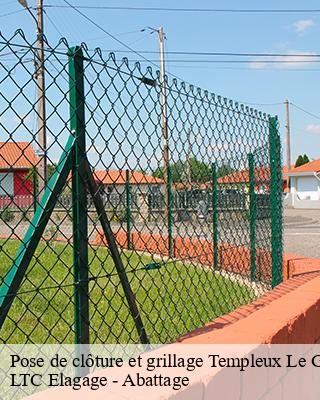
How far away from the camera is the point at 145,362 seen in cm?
204

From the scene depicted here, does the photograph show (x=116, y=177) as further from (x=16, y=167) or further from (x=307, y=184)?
(x=307, y=184)

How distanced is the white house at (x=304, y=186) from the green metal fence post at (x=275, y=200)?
37889 millimetres

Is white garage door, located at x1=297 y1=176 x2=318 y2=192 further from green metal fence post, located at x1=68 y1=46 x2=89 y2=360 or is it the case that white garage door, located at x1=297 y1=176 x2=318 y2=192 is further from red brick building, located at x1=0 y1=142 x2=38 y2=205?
green metal fence post, located at x1=68 y1=46 x2=89 y2=360

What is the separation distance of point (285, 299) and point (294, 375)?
1.87ft

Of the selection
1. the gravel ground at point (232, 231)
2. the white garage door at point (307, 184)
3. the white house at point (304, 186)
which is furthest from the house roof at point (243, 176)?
the white garage door at point (307, 184)

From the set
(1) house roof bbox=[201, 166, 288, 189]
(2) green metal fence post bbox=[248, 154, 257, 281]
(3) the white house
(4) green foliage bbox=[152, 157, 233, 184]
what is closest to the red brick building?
(4) green foliage bbox=[152, 157, 233, 184]

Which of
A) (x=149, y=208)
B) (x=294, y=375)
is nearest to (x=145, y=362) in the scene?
(x=294, y=375)

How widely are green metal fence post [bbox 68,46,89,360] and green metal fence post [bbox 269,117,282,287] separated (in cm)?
259

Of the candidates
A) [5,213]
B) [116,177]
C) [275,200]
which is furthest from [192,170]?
[5,213]

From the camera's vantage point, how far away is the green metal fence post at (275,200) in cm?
455

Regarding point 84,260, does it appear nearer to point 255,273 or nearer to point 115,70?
point 115,70

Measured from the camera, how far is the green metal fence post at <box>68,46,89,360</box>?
2240 mm

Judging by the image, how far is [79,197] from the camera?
226 centimetres

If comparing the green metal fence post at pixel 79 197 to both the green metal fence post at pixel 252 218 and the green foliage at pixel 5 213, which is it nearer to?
the green foliage at pixel 5 213
